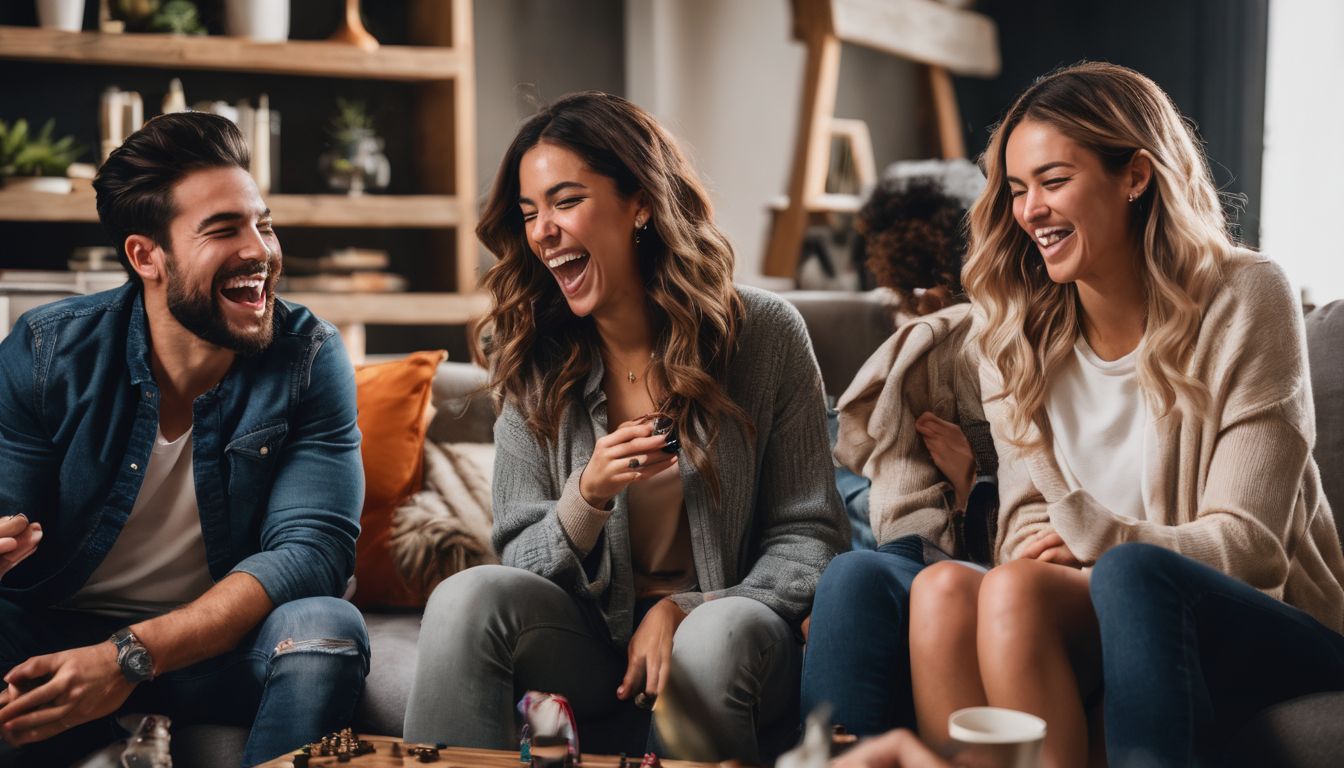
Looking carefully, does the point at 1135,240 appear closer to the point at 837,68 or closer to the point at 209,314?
the point at 209,314

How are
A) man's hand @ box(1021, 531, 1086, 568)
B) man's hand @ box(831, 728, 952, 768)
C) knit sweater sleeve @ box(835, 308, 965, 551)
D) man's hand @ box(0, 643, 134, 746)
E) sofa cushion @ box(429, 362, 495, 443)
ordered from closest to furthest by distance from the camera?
1. man's hand @ box(831, 728, 952, 768)
2. man's hand @ box(0, 643, 134, 746)
3. man's hand @ box(1021, 531, 1086, 568)
4. knit sweater sleeve @ box(835, 308, 965, 551)
5. sofa cushion @ box(429, 362, 495, 443)

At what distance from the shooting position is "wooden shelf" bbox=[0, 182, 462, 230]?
3582mm

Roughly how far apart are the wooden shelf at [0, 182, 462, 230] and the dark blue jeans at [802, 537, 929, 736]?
8.56ft

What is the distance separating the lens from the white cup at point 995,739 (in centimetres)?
107

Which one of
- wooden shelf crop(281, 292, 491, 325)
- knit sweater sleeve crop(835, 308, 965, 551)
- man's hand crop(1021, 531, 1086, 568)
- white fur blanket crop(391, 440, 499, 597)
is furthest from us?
wooden shelf crop(281, 292, 491, 325)

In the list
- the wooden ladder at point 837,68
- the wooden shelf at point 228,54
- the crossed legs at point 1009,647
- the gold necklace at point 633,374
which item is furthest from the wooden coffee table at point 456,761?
the wooden ladder at point 837,68

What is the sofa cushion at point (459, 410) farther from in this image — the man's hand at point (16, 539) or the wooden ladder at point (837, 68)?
the wooden ladder at point (837, 68)

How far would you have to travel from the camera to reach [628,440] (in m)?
1.73

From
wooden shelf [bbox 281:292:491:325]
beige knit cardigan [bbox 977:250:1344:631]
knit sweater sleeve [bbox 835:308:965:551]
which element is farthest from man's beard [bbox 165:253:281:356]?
wooden shelf [bbox 281:292:491:325]

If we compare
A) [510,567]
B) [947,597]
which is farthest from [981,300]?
[510,567]

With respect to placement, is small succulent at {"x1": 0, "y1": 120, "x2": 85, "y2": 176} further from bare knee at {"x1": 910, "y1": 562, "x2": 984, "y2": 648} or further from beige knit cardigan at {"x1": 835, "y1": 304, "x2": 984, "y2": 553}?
bare knee at {"x1": 910, "y1": 562, "x2": 984, "y2": 648}

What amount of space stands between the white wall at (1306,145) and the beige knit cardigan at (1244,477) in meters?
2.48

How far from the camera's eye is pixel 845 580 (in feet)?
5.37

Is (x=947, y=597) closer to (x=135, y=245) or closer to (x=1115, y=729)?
(x=1115, y=729)
